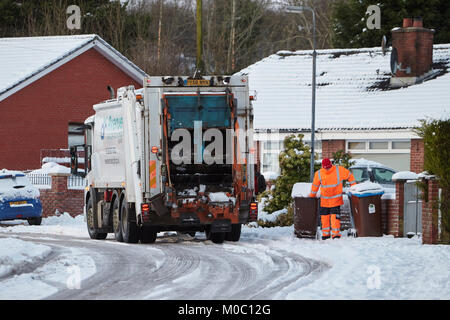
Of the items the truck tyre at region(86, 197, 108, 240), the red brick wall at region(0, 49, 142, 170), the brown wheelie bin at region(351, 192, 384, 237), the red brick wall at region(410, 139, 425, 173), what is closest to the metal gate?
the brown wheelie bin at region(351, 192, 384, 237)

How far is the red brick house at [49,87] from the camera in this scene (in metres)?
39.0

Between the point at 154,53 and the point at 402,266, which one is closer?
the point at 402,266

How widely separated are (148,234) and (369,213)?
445 cm

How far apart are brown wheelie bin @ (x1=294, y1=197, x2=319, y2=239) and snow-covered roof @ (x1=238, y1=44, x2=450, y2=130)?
1463cm

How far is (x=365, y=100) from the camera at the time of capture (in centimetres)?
3691

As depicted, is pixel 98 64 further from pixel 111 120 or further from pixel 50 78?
pixel 111 120

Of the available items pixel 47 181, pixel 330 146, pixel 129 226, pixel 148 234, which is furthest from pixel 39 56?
pixel 129 226

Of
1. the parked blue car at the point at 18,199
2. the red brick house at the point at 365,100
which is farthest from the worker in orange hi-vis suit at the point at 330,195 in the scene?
the red brick house at the point at 365,100

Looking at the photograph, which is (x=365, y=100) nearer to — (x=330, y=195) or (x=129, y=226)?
(x=330, y=195)

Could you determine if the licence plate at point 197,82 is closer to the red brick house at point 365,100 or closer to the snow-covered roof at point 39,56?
the red brick house at point 365,100

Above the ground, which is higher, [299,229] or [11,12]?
[11,12]
